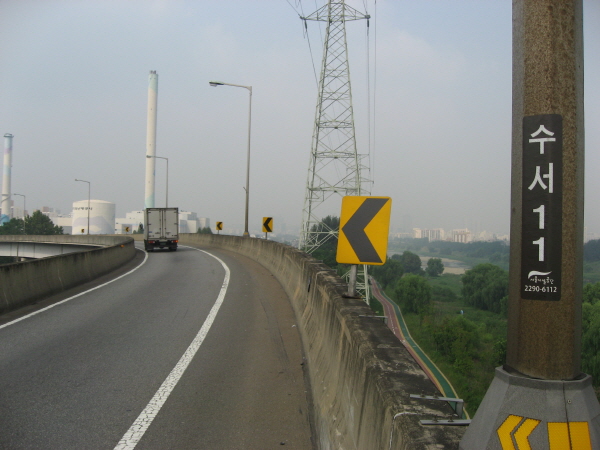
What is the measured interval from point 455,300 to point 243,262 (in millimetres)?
51142

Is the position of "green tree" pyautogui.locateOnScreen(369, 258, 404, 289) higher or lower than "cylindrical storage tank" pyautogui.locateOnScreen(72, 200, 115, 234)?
lower

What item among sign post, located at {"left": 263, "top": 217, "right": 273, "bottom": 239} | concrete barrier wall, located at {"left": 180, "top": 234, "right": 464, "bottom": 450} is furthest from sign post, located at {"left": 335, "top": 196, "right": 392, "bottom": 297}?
sign post, located at {"left": 263, "top": 217, "right": 273, "bottom": 239}

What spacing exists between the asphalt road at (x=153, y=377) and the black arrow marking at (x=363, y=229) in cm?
200

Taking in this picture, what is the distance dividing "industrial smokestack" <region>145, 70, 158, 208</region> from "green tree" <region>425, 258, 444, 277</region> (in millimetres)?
64568

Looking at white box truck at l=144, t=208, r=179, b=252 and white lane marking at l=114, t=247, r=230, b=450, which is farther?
white box truck at l=144, t=208, r=179, b=252

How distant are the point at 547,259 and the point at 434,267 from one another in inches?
3147

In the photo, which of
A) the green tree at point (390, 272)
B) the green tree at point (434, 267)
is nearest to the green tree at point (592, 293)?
the green tree at point (434, 267)

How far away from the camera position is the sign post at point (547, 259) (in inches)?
78.4

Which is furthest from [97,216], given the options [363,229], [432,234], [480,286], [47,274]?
[363,229]

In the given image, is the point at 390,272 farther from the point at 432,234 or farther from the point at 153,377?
the point at 153,377

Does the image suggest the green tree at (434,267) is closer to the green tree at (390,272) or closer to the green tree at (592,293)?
the green tree at (390,272)

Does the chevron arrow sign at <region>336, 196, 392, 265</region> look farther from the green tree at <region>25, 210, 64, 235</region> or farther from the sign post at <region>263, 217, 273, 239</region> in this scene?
the green tree at <region>25, 210, 64, 235</region>

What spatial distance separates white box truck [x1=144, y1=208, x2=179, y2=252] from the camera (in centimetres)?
3928

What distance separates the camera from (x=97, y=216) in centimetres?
16875
